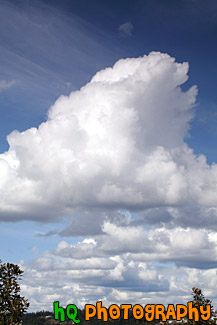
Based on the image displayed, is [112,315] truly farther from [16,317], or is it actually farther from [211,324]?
[16,317]

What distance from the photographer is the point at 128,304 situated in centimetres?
8000

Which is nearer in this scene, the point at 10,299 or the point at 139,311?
the point at 10,299

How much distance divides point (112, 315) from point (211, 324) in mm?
18761

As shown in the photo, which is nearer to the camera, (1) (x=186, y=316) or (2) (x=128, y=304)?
(1) (x=186, y=316)

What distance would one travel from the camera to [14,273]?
181 feet

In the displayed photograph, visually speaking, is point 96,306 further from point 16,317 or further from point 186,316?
point 16,317

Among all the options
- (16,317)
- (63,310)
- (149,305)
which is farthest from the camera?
(149,305)

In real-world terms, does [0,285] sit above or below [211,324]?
above

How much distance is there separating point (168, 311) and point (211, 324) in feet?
41.0

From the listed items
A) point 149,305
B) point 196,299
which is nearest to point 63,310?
point 149,305

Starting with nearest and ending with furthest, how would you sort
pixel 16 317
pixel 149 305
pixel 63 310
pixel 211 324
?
pixel 16 317 → pixel 211 324 → pixel 63 310 → pixel 149 305

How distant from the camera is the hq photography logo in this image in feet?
234

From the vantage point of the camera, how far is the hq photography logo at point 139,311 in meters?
71.4

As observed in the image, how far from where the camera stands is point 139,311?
8025 cm
